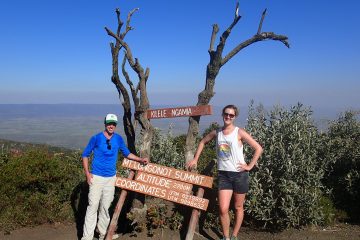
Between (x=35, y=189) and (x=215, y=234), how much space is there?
13.6ft

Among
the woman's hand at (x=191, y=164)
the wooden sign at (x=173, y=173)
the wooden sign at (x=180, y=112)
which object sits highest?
the wooden sign at (x=180, y=112)

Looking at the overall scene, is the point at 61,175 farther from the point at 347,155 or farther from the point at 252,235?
the point at 347,155

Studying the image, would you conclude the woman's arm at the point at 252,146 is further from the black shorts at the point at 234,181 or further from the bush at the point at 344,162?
the bush at the point at 344,162

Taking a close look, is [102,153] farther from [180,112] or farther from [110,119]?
[180,112]

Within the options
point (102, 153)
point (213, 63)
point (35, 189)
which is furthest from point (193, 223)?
point (35, 189)

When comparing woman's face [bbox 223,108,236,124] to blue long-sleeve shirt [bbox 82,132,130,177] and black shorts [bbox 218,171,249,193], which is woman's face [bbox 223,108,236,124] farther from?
blue long-sleeve shirt [bbox 82,132,130,177]

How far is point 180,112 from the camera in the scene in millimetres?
6996

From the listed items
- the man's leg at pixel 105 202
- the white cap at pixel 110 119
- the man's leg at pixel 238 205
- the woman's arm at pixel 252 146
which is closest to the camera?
the woman's arm at pixel 252 146

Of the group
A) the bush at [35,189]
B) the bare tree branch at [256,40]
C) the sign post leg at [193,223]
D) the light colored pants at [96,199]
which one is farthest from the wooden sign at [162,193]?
the bare tree branch at [256,40]

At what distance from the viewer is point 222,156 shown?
5.98 meters

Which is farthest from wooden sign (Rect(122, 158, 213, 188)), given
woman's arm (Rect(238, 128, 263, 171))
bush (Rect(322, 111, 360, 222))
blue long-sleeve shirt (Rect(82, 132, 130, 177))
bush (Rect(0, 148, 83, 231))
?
bush (Rect(322, 111, 360, 222))

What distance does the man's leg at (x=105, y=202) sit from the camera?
21.2 ft

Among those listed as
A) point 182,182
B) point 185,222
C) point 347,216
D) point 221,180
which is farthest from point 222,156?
point 347,216

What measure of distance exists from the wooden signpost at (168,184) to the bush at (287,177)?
111 centimetres
